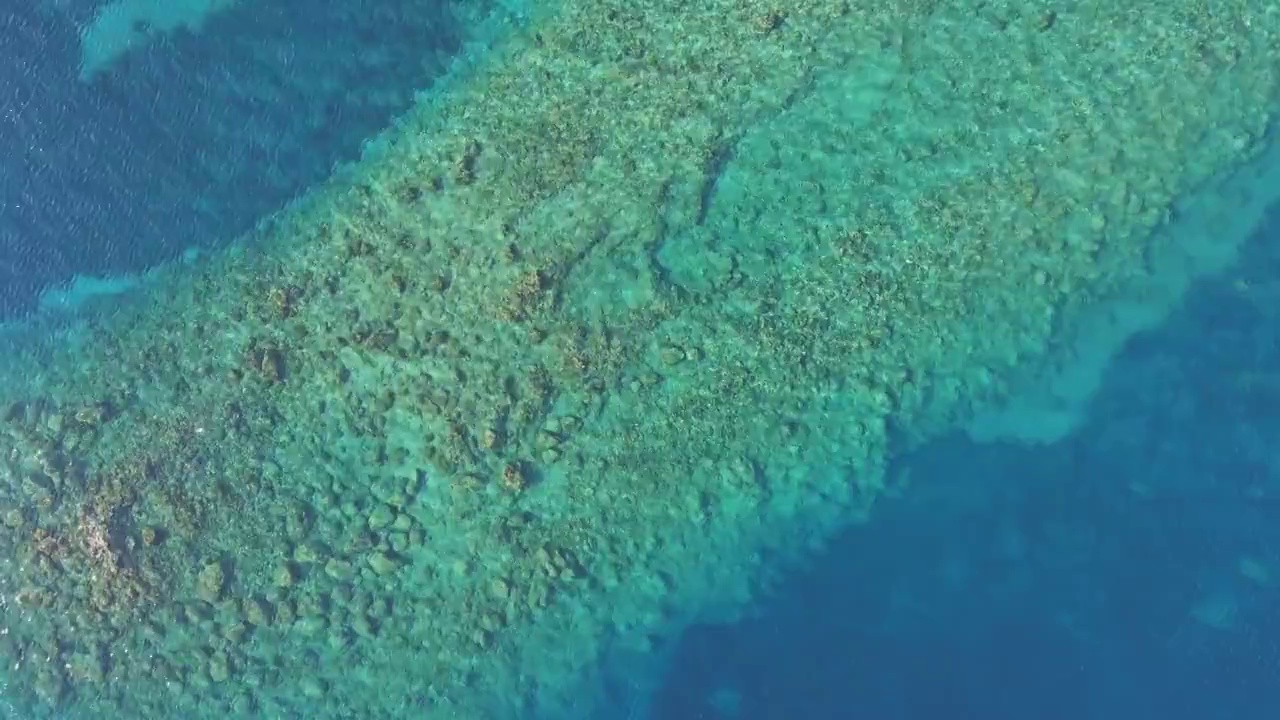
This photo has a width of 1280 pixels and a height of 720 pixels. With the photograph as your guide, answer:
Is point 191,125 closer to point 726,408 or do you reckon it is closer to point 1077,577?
point 726,408

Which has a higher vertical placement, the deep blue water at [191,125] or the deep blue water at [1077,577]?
the deep blue water at [191,125]

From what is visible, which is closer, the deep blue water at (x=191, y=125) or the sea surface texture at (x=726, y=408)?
the sea surface texture at (x=726, y=408)

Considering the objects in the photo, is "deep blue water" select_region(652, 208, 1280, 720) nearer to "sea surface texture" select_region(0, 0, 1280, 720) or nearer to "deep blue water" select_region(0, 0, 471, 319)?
"sea surface texture" select_region(0, 0, 1280, 720)

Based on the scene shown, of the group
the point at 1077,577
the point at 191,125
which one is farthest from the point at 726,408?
the point at 191,125

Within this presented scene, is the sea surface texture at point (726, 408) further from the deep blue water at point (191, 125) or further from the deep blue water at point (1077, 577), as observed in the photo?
the deep blue water at point (191, 125)

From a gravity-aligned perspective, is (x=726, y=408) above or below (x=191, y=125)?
below

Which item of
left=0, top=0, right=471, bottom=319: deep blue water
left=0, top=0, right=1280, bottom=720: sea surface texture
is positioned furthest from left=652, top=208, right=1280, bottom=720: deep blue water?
left=0, top=0, right=471, bottom=319: deep blue water

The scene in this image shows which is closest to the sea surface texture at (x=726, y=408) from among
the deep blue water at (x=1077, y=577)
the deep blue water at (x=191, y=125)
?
the deep blue water at (x=1077, y=577)
